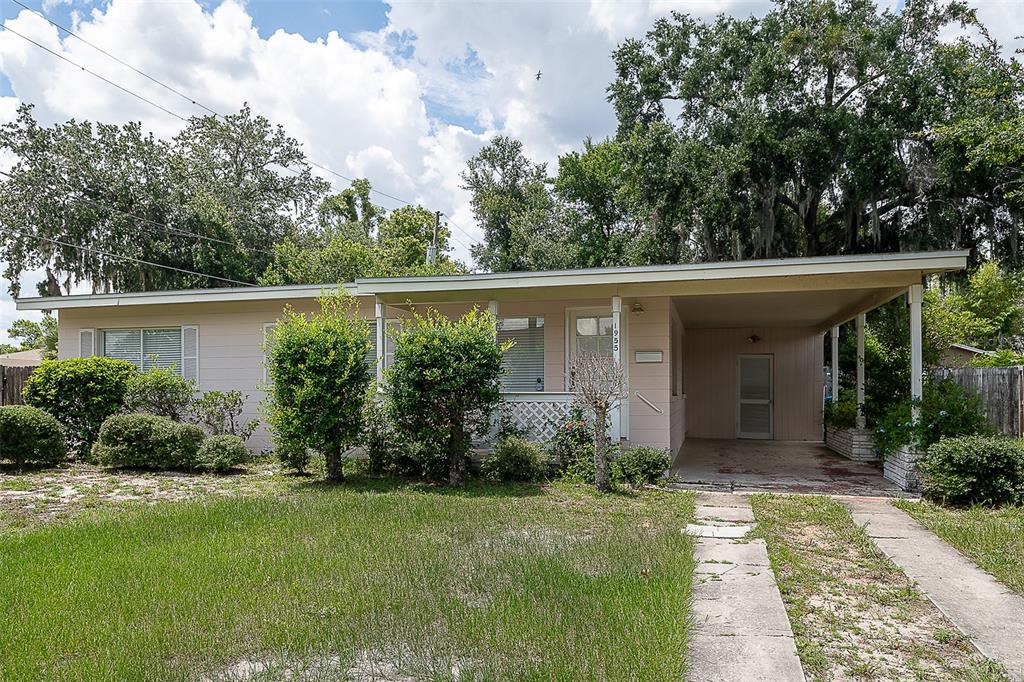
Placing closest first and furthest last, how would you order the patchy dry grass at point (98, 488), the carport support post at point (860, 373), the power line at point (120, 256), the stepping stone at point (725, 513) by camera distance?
the stepping stone at point (725, 513) → the patchy dry grass at point (98, 488) → the carport support post at point (860, 373) → the power line at point (120, 256)

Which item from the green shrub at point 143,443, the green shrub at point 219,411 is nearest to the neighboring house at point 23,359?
the green shrub at point 219,411

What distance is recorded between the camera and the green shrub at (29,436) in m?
9.12

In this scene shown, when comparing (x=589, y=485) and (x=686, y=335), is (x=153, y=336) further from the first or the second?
(x=686, y=335)

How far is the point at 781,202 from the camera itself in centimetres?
1600

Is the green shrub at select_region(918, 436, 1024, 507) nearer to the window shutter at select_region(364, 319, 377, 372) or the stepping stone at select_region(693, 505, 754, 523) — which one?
the stepping stone at select_region(693, 505, 754, 523)

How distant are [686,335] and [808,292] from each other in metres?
6.02

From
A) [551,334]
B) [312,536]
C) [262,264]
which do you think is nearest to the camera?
[312,536]

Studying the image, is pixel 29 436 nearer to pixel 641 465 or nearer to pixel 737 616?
pixel 641 465

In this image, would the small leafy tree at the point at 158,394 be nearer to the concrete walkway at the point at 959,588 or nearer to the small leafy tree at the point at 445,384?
the small leafy tree at the point at 445,384

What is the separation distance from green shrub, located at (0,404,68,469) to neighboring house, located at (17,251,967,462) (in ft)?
7.61

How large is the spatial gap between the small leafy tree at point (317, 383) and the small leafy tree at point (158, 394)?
274 cm

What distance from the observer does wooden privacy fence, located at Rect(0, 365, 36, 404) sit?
38.7 ft

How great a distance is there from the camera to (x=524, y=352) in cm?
1048

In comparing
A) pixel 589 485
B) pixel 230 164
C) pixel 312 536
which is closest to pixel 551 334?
pixel 589 485
